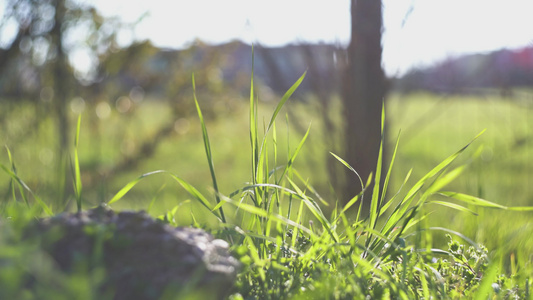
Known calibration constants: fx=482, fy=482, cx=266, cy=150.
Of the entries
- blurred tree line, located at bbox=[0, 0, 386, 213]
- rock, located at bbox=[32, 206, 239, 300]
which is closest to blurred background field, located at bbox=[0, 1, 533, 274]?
blurred tree line, located at bbox=[0, 0, 386, 213]

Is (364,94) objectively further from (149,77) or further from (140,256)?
(149,77)

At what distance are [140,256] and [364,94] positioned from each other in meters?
2.09

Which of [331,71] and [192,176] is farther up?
[331,71]

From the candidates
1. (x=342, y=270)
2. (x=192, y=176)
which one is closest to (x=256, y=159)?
(x=342, y=270)

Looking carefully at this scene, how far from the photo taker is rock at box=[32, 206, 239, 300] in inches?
38.6

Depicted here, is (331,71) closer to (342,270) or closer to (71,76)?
(342,270)

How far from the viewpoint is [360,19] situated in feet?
9.18

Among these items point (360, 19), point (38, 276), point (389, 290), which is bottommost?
point (389, 290)

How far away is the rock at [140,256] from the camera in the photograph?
98 centimetres

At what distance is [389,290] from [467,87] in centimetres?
235

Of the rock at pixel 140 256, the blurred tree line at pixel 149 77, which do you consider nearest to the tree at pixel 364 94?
the blurred tree line at pixel 149 77

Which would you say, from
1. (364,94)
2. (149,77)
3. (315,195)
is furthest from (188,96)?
(364,94)

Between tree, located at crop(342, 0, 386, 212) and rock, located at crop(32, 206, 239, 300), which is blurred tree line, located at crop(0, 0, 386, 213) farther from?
rock, located at crop(32, 206, 239, 300)

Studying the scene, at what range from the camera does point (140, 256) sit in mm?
1061
